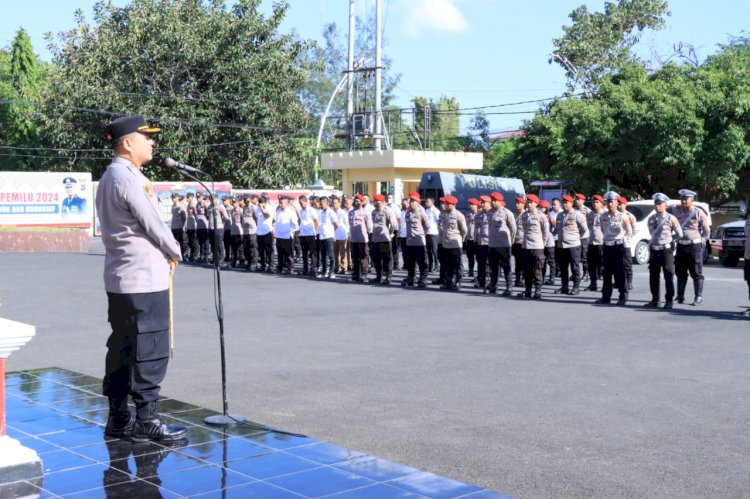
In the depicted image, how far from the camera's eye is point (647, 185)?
1267 inches

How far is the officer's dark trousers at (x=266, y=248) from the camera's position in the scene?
22.2 metres

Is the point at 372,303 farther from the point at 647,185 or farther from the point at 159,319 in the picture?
the point at 647,185

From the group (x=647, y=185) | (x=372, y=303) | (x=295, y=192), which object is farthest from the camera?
(x=295, y=192)

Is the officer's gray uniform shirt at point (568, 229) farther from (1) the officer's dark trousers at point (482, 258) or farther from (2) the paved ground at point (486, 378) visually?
(2) the paved ground at point (486, 378)

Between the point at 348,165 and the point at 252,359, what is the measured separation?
3179cm

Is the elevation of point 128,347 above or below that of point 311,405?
above

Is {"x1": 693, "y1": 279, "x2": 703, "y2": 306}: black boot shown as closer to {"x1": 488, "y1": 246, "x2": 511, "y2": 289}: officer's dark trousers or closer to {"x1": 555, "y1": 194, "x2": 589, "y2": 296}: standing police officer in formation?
{"x1": 555, "y1": 194, "x2": 589, "y2": 296}: standing police officer in formation

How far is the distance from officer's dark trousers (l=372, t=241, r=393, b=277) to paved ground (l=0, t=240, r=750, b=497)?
109 inches

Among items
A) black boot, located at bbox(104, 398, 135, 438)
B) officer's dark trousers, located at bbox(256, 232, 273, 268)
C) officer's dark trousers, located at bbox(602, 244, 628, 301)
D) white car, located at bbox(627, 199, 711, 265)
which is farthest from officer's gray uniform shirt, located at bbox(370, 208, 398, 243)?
black boot, located at bbox(104, 398, 135, 438)

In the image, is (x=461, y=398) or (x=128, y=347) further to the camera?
(x=461, y=398)

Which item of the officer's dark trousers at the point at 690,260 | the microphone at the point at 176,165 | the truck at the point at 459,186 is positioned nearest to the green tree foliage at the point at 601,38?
the truck at the point at 459,186

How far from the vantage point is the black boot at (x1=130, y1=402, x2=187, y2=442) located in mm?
5676

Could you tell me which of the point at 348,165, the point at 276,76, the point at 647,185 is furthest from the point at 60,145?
the point at 647,185

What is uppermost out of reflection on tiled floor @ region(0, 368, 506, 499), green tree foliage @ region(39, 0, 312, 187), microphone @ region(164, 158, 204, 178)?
green tree foliage @ region(39, 0, 312, 187)
